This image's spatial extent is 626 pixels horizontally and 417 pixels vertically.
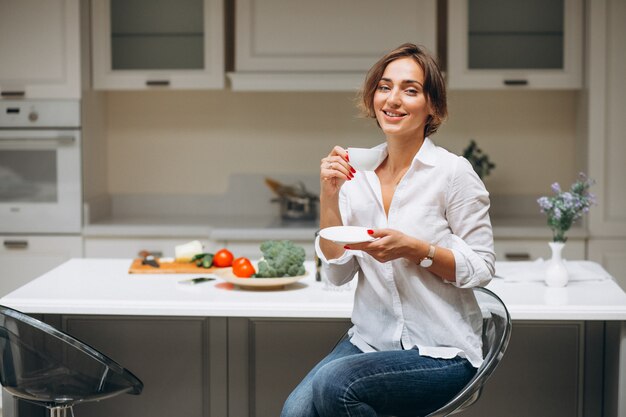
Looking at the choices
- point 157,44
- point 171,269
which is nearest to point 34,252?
point 157,44

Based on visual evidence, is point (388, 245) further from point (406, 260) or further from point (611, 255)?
point (611, 255)

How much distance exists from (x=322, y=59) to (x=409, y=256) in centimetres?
248

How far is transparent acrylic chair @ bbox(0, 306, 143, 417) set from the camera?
6.23ft

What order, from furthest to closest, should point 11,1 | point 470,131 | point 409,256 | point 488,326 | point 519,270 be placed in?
point 470,131, point 11,1, point 519,270, point 488,326, point 409,256

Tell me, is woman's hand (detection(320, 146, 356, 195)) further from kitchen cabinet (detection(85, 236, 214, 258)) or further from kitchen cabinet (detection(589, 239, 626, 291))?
kitchen cabinet (detection(589, 239, 626, 291))

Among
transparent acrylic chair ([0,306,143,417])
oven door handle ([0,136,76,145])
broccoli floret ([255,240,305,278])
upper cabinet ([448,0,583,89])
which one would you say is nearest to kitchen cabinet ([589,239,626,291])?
upper cabinet ([448,0,583,89])

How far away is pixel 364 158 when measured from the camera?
6.42ft

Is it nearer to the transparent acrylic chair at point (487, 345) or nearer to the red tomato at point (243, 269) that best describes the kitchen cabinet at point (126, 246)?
the red tomato at point (243, 269)

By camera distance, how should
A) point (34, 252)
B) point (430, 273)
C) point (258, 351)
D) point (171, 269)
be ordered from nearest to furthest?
1. point (430, 273)
2. point (258, 351)
3. point (171, 269)
4. point (34, 252)

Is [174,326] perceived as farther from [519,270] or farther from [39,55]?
[39,55]

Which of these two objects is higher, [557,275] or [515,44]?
[515,44]

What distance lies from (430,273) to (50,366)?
877mm

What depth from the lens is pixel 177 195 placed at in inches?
185

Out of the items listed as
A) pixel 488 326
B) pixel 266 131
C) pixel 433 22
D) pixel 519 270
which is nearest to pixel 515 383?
pixel 519 270
